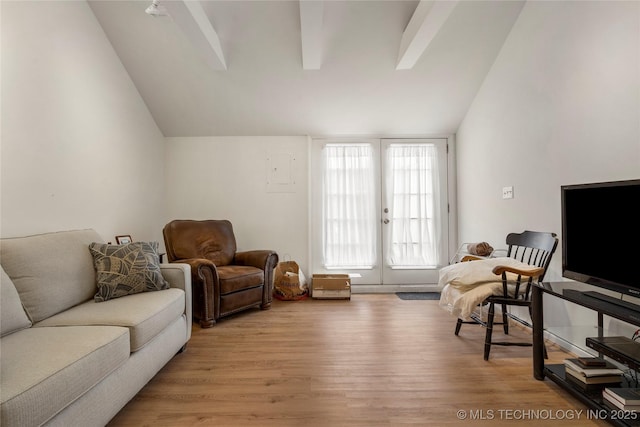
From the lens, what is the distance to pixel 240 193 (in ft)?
13.8

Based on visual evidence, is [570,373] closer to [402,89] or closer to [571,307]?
[571,307]

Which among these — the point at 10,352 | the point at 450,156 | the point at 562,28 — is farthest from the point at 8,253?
the point at 450,156

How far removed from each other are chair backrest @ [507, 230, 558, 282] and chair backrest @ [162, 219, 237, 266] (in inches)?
119

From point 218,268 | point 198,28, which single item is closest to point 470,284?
point 218,268

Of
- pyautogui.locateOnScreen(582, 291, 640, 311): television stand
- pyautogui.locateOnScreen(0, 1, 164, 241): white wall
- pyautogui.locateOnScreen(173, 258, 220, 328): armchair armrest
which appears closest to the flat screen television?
pyautogui.locateOnScreen(582, 291, 640, 311): television stand

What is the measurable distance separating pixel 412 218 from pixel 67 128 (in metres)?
3.86

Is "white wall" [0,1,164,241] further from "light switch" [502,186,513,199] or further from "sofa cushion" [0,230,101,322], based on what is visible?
"light switch" [502,186,513,199]

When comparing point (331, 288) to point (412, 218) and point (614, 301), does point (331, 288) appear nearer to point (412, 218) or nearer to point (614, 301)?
point (412, 218)

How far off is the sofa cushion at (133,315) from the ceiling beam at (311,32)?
2386mm

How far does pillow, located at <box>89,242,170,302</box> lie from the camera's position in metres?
2.10

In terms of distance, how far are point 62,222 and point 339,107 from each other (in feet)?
9.97

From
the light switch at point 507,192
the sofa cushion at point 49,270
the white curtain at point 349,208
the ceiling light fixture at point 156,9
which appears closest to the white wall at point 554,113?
the light switch at point 507,192

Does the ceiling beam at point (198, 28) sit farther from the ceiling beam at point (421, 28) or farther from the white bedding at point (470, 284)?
the white bedding at point (470, 284)

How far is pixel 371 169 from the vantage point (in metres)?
4.22
